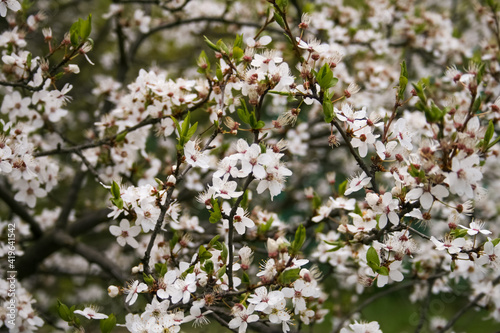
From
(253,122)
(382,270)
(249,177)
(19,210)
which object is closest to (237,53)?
(253,122)

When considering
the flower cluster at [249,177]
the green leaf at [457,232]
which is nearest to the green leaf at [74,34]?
the flower cluster at [249,177]

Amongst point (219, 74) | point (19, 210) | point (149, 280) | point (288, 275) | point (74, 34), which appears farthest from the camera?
point (19, 210)

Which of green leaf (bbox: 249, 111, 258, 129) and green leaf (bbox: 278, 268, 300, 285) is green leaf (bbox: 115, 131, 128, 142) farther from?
green leaf (bbox: 278, 268, 300, 285)

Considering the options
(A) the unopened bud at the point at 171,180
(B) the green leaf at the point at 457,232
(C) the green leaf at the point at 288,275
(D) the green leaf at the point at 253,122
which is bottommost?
(B) the green leaf at the point at 457,232

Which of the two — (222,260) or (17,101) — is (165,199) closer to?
(222,260)

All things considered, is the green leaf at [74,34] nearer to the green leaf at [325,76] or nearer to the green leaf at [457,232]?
the green leaf at [325,76]

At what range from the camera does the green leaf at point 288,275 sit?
1570 mm

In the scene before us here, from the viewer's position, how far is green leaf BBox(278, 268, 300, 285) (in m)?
1.57

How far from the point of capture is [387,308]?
8.28 meters

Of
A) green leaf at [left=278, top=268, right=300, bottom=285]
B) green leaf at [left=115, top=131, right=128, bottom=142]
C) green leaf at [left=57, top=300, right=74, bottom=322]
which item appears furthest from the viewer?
green leaf at [left=115, top=131, right=128, bottom=142]

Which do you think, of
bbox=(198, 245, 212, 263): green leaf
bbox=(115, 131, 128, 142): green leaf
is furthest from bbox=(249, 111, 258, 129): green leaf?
bbox=(115, 131, 128, 142): green leaf

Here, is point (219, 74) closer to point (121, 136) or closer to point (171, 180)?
point (171, 180)

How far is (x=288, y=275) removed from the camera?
61.9 inches

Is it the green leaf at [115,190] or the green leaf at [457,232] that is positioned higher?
the green leaf at [115,190]
